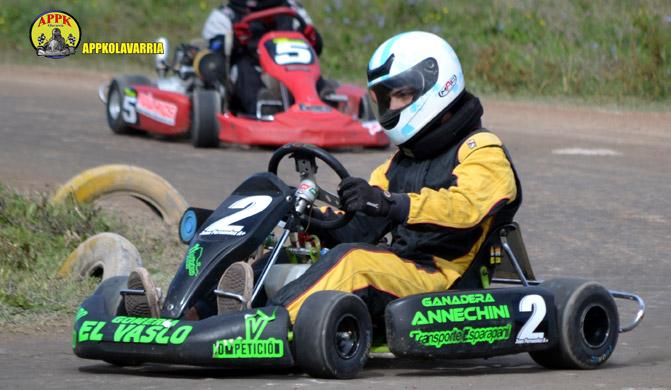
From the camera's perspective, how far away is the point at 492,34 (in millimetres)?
17531

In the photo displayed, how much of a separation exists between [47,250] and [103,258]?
0.85 metres

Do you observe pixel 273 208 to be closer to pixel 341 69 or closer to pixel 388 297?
pixel 388 297

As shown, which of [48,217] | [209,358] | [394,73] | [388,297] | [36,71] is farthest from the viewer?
[36,71]

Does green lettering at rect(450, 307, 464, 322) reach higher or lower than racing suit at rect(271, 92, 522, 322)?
lower

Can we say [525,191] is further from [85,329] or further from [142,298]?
[85,329]

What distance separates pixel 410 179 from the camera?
5.43m

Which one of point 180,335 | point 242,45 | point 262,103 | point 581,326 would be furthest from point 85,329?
point 242,45

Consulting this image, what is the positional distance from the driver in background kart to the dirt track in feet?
1.90

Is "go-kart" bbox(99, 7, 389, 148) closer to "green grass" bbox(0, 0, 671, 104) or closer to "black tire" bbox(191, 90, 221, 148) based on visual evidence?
"black tire" bbox(191, 90, 221, 148)

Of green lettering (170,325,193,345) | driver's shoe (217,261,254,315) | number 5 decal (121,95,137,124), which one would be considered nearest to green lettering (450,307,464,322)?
driver's shoe (217,261,254,315)

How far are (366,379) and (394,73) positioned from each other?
1244 mm

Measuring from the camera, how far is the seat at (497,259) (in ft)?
17.4

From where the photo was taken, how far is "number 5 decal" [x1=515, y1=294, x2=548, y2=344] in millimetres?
5141

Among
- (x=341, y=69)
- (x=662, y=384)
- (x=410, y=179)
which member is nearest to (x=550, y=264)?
(x=410, y=179)
